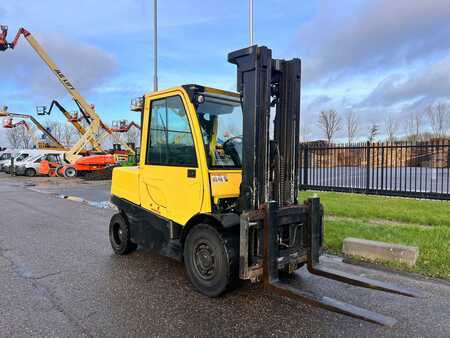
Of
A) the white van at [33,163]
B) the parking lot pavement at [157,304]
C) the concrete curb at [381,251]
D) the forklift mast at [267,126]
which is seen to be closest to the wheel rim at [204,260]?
the parking lot pavement at [157,304]

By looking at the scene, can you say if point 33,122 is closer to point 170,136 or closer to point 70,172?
point 70,172

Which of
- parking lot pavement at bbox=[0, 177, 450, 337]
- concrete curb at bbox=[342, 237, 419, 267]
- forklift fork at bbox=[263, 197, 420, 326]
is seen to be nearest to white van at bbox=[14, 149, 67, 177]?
parking lot pavement at bbox=[0, 177, 450, 337]

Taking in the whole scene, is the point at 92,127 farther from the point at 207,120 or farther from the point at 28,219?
the point at 207,120

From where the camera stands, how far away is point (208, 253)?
4309mm

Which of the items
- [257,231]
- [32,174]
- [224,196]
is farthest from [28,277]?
[32,174]

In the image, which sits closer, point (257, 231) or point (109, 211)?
point (257, 231)

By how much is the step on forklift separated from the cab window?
0.01 m

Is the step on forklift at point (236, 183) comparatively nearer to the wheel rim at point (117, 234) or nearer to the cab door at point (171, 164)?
the cab door at point (171, 164)

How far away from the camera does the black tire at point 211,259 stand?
4.07 metres

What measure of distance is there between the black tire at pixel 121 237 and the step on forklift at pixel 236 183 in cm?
100

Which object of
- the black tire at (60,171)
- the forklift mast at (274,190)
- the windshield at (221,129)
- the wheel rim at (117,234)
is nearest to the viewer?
the forklift mast at (274,190)

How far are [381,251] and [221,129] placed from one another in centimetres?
329

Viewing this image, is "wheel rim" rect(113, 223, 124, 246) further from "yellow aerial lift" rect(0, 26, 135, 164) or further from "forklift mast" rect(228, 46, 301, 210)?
"yellow aerial lift" rect(0, 26, 135, 164)

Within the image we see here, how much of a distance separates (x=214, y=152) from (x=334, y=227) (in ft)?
14.2
